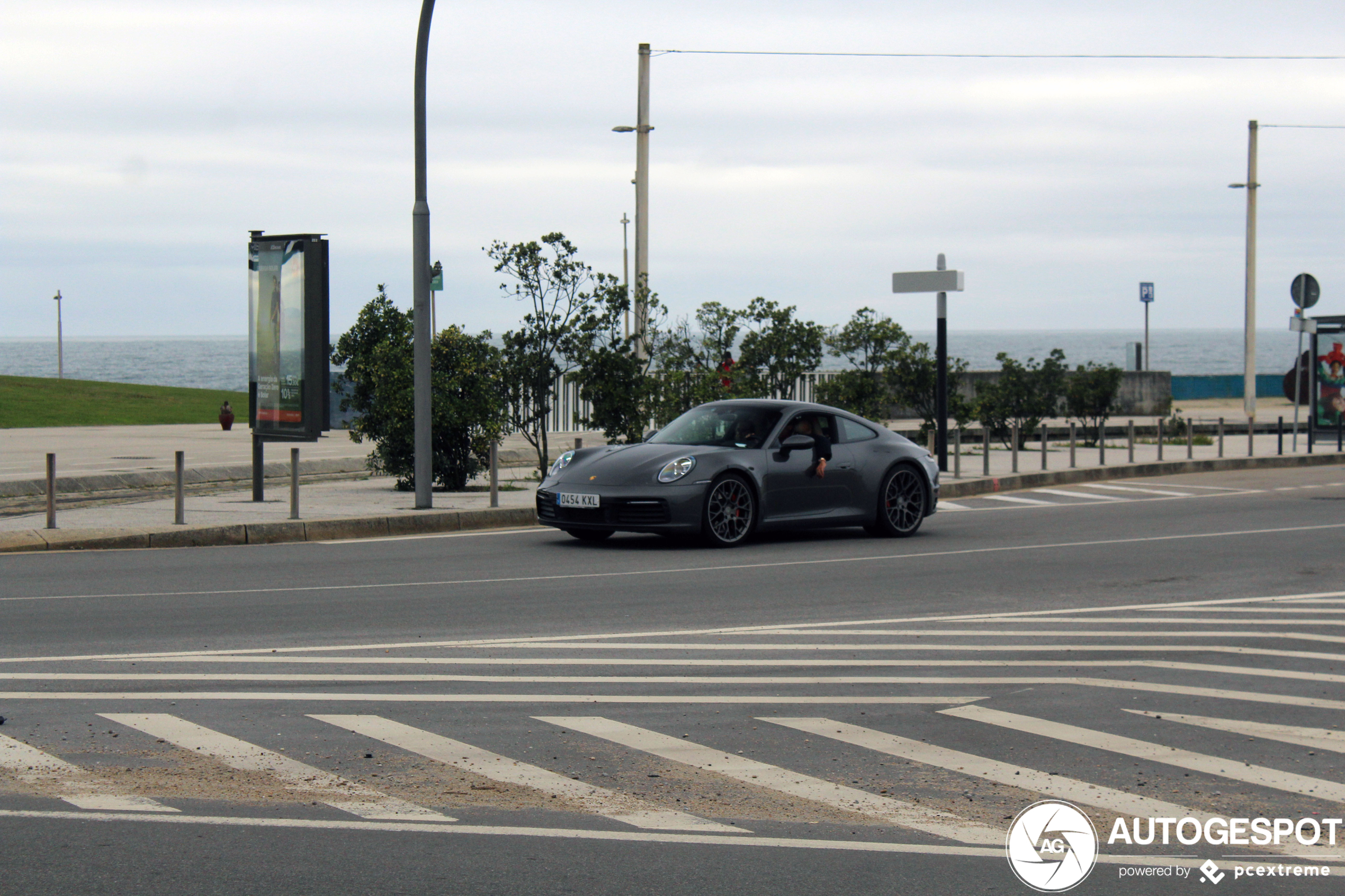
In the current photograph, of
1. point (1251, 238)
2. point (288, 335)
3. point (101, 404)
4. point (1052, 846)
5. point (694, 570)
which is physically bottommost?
point (1052, 846)

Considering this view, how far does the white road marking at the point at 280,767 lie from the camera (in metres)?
5.17

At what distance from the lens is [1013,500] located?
65.7 feet

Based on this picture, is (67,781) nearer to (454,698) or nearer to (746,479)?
(454,698)

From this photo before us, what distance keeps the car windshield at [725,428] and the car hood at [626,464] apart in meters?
0.19

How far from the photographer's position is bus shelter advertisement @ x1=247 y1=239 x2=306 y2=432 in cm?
1658

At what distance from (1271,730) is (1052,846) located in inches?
80.6

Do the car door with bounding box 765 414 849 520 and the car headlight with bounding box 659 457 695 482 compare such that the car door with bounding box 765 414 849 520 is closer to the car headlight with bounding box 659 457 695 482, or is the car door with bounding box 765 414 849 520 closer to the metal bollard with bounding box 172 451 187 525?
the car headlight with bounding box 659 457 695 482

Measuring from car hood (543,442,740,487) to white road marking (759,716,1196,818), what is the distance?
22.9 ft

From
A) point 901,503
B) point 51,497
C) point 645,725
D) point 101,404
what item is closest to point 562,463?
point 901,503

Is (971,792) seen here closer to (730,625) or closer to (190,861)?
(190,861)

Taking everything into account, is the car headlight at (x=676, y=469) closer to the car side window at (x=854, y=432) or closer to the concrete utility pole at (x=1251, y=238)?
the car side window at (x=854, y=432)

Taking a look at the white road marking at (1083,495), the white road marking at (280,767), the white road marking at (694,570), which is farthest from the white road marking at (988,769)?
the white road marking at (1083,495)

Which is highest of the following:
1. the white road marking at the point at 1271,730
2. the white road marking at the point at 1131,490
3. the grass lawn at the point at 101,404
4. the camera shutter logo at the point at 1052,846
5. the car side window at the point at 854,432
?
the grass lawn at the point at 101,404

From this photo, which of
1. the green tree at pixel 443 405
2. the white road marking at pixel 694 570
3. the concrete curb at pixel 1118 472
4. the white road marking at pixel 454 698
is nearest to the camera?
the white road marking at pixel 454 698
